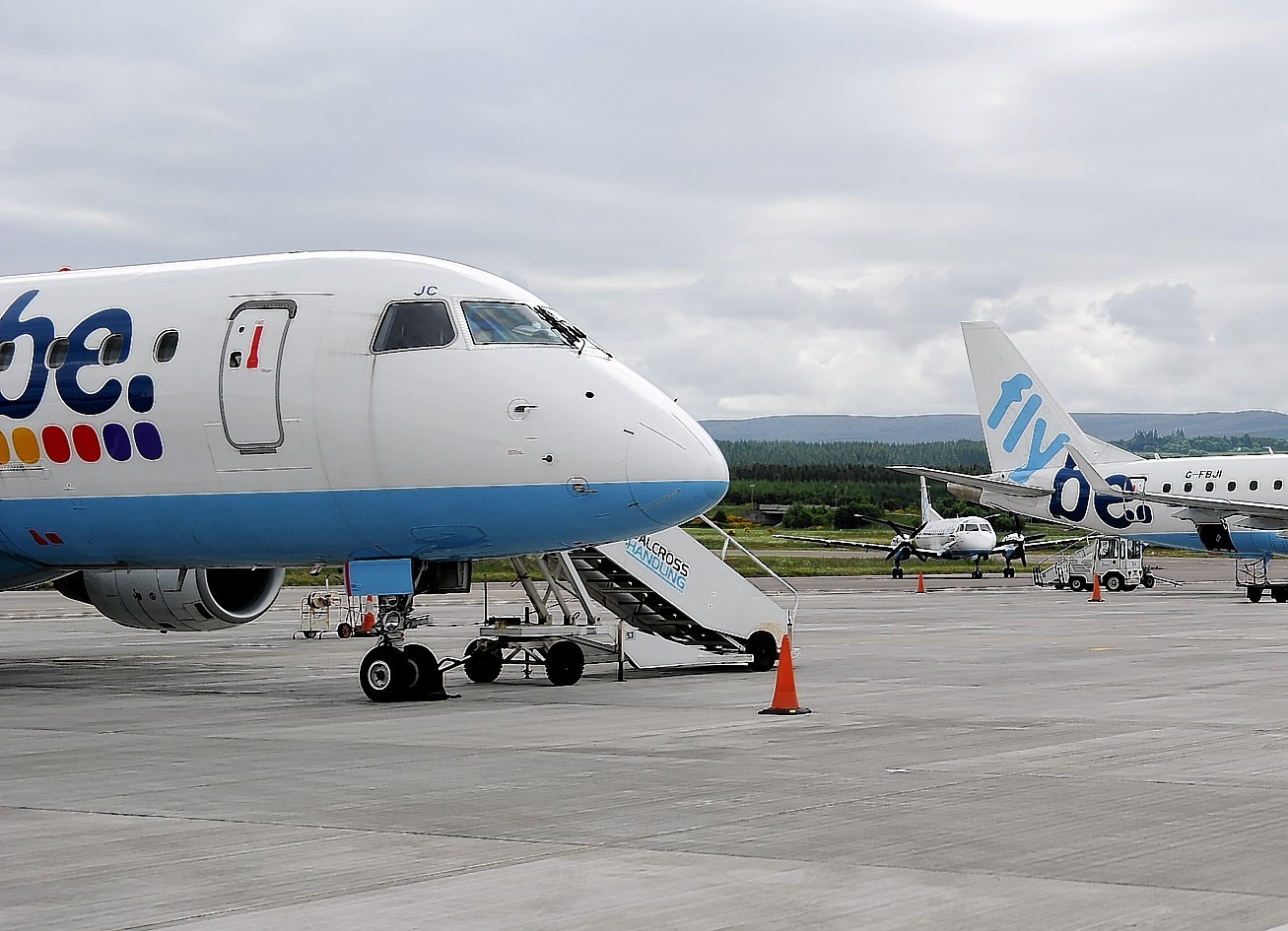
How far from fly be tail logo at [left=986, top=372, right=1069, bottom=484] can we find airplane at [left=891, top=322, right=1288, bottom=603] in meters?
0.04

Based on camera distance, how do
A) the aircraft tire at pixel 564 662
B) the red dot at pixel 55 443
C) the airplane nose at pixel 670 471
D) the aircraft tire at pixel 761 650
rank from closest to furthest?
the airplane nose at pixel 670 471 < the red dot at pixel 55 443 < the aircraft tire at pixel 564 662 < the aircraft tire at pixel 761 650

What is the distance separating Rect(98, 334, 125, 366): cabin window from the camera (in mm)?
18062

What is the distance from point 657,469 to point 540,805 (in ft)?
21.0

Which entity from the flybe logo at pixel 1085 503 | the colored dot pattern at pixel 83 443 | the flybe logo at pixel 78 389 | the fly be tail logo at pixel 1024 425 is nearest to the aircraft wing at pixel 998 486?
the flybe logo at pixel 1085 503

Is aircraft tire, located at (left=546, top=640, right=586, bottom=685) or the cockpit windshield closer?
the cockpit windshield

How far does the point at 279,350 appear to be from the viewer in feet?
56.4

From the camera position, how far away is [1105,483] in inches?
2039

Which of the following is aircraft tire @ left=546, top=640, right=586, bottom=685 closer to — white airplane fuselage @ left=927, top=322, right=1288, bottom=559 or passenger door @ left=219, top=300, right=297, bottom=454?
passenger door @ left=219, top=300, right=297, bottom=454

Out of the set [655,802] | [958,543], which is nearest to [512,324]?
[655,802]

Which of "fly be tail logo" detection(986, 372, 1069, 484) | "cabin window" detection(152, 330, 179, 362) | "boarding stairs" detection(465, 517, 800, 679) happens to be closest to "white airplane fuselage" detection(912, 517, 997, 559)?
"fly be tail logo" detection(986, 372, 1069, 484)

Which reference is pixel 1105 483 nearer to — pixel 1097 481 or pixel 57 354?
pixel 1097 481

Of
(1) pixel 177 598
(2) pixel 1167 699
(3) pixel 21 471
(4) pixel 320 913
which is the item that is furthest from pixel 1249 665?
(4) pixel 320 913

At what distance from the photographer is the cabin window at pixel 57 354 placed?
18391 millimetres

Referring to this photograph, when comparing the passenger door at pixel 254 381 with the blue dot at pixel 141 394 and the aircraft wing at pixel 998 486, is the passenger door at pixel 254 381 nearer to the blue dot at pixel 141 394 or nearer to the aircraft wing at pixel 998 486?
the blue dot at pixel 141 394
